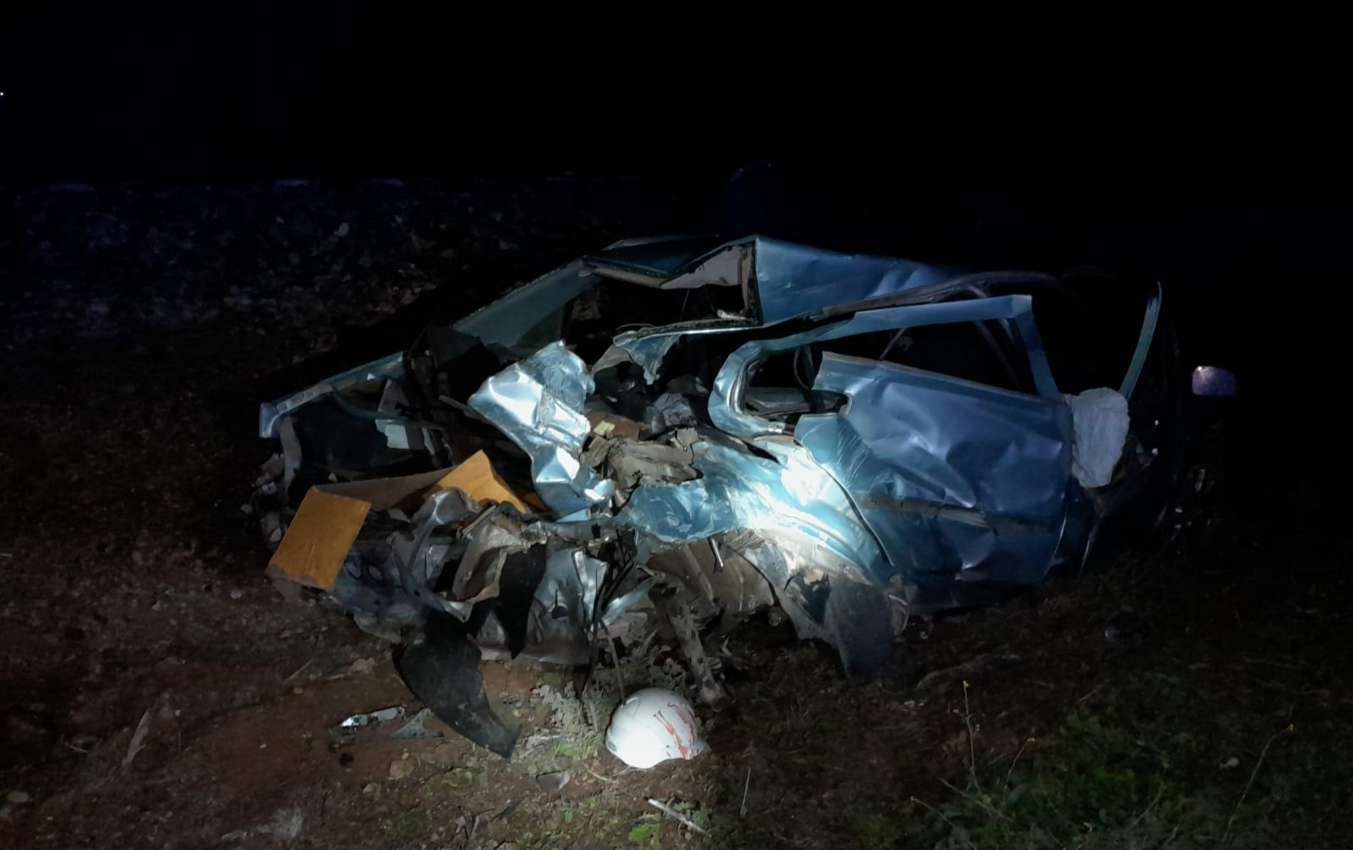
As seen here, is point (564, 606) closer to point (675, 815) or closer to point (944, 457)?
point (675, 815)

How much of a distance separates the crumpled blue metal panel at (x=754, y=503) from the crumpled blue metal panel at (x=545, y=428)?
167 mm

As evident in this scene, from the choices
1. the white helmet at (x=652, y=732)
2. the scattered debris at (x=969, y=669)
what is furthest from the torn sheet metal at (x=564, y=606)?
the scattered debris at (x=969, y=669)

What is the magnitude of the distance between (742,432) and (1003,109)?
509 centimetres

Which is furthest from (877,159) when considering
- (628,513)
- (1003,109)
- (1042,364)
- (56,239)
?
(56,239)

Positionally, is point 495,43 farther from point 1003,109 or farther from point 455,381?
point 455,381

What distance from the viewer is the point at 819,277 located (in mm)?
Answer: 3080

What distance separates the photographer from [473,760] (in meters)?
2.85

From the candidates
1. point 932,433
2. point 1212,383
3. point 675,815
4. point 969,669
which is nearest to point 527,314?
point 932,433

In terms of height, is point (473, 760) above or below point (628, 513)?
below

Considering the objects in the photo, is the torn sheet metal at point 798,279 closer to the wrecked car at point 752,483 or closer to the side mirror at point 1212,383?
the wrecked car at point 752,483

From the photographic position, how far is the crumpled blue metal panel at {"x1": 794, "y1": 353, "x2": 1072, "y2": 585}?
2.87 meters

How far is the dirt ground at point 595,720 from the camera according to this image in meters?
2.63

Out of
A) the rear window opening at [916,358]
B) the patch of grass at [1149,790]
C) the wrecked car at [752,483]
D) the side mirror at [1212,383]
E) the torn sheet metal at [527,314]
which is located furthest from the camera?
the side mirror at [1212,383]

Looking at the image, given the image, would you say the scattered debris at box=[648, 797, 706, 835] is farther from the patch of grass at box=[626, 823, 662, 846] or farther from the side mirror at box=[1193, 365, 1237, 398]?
the side mirror at box=[1193, 365, 1237, 398]
